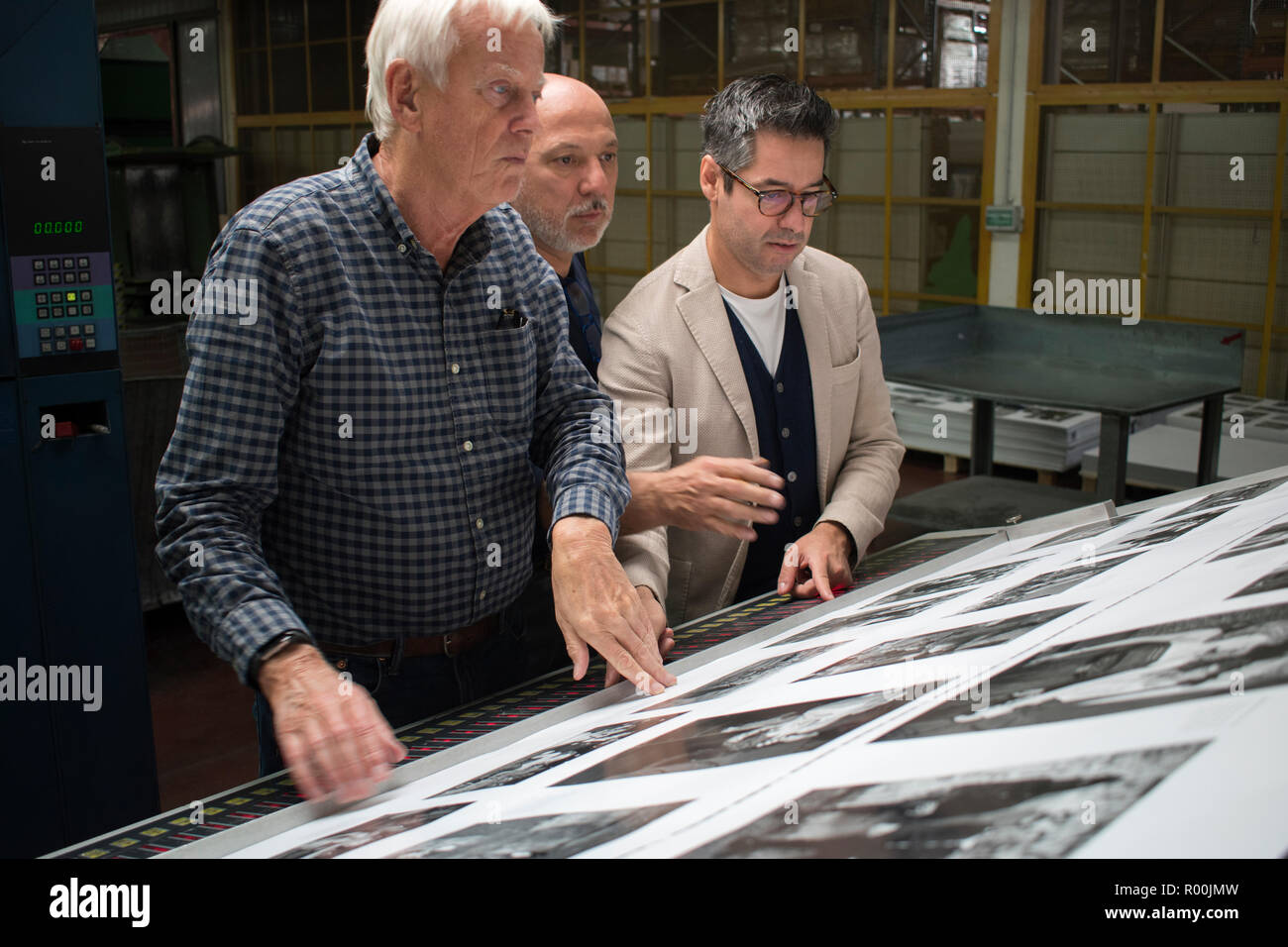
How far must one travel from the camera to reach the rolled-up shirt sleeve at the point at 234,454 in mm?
1204

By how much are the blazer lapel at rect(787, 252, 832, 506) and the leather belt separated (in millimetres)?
740

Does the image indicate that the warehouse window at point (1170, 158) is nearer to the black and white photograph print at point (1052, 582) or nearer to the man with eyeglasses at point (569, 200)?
the man with eyeglasses at point (569, 200)

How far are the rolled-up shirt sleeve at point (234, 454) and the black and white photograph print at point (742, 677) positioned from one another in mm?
424

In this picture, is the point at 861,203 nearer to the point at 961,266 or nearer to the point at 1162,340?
the point at 961,266

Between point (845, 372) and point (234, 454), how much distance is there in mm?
1173

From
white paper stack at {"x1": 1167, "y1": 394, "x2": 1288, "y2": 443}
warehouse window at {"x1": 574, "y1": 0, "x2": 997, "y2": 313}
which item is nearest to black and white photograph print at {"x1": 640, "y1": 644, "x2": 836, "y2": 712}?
white paper stack at {"x1": 1167, "y1": 394, "x2": 1288, "y2": 443}

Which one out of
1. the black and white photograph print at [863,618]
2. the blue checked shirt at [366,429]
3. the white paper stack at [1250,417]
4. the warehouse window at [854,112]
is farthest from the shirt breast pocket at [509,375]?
the warehouse window at [854,112]

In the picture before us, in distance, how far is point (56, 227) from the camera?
246 centimetres

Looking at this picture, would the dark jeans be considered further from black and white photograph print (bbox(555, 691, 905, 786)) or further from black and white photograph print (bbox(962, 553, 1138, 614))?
black and white photograph print (bbox(962, 553, 1138, 614))

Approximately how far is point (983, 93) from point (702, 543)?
5.64m

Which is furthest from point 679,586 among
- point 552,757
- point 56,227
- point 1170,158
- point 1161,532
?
point 1170,158

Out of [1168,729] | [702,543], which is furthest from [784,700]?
[702,543]

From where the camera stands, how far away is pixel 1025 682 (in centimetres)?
95

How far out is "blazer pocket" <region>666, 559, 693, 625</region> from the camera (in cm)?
201
